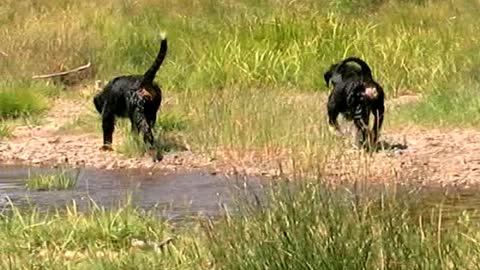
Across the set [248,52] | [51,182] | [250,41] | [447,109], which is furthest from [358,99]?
[250,41]

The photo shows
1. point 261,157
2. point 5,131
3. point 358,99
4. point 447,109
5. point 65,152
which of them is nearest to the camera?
point 261,157

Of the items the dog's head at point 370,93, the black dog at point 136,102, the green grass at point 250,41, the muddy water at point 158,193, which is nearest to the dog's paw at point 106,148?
the black dog at point 136,102

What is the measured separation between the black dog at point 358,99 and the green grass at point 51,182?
2685 millimetres

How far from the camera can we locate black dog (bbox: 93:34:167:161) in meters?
12.6

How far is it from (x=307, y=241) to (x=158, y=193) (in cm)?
471

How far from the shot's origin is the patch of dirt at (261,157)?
36.8 feet

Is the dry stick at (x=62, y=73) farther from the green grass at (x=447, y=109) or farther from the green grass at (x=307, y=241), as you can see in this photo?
the green grass at (x=307, y=241)

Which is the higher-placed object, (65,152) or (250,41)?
(250,41)

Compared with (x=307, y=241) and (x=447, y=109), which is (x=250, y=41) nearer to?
(x=447, y=109)

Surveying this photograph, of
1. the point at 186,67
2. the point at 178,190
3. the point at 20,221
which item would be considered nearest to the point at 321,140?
the point at 178,190

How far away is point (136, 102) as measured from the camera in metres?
12.6

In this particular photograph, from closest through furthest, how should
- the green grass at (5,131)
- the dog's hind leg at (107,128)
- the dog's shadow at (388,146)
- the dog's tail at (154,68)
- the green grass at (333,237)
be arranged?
the green grass at (333,237) → the dog's shadow at (388,146) → the dog's tail at (154,68) → the dog's hind leg at (107,128) → the green grass at (5,131)

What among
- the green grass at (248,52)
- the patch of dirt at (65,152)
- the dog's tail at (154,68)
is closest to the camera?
the dog's tail at (154,68)

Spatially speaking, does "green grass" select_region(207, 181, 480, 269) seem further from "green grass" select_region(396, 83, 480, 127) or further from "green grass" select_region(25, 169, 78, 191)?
"green grass" select_region(396, 83, 480, 127)
